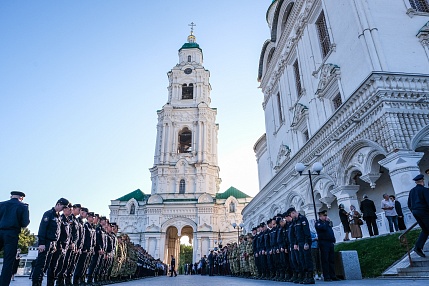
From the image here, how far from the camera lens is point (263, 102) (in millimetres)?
28094

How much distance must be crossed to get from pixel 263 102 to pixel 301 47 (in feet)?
29.7

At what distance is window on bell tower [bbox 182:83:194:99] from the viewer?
45.0 m

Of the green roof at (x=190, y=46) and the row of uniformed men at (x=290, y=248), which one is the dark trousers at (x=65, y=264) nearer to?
the row of uniformed men at (x=290, y=248)

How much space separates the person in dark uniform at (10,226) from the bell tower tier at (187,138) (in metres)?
32.1

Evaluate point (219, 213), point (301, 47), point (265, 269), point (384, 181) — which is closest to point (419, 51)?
point (384, 181)

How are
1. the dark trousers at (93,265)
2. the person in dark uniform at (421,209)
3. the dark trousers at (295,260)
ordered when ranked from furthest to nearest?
the dark trousers at (93,265)
the dark trousers at (295,260)
the person in dark uniform at (421,209)

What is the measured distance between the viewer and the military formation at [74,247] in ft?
20.0

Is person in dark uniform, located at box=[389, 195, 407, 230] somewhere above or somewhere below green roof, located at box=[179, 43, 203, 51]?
below

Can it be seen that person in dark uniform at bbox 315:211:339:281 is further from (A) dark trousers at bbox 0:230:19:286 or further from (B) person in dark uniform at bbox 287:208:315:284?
(A) dark trousers at bbox 0:230:19:286

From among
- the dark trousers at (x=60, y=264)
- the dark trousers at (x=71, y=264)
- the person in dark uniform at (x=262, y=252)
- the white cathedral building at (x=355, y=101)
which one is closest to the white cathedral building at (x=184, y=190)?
the white cathedral building at (x=355, y=101)

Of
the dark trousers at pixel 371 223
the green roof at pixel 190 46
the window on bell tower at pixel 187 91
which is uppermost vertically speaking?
the green roof at pixel 190 46

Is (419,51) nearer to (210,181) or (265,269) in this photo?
(265,269)

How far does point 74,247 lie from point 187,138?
120 feet

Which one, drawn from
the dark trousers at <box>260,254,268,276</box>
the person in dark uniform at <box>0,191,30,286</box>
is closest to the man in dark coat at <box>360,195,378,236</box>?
the dark trousers at <box>260,254,268,276</box>
